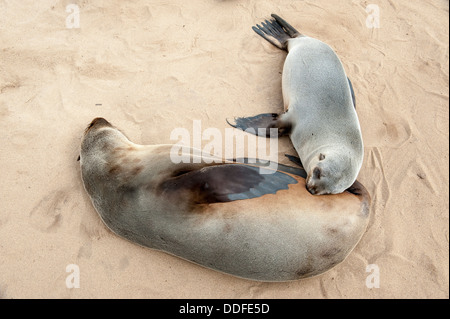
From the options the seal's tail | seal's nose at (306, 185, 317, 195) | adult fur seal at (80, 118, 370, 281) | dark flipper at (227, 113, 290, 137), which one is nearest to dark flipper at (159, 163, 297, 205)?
adult fur seal at (80, 118, 370, 281)

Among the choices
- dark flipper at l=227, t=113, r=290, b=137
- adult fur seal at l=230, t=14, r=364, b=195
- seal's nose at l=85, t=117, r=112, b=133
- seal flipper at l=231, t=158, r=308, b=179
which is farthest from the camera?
dark flipper at l=227, t=113, r=290, b=137

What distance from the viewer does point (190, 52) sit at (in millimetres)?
4668

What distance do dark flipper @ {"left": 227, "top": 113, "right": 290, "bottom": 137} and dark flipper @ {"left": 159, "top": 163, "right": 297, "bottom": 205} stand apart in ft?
3.28

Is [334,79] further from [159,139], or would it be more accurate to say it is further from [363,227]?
Answer: [159,139]

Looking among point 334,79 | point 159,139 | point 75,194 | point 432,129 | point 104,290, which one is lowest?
point 104,290

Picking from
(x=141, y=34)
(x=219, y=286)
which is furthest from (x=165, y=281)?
(x=141, y=34)

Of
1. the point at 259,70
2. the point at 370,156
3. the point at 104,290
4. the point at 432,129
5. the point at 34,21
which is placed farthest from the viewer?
the point at 34,21

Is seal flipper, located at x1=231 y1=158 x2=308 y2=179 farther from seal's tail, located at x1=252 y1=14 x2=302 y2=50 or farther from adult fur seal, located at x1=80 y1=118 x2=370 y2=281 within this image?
seal's tail, located at x1=252 y1=14 x2=302 y2=50

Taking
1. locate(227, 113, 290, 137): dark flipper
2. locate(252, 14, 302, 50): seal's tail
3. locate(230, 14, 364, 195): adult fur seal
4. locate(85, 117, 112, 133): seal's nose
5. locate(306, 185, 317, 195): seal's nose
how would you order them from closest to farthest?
locate(306, 185, 317, 195): seal's nose, locate(230, 14, 364, 195): adult fur seal, locate(85, 117, 112, 133): seal's nose, locate(227, 113, 290, 137): dark flipper, locate(252, 14, 302, 50): seal's tail

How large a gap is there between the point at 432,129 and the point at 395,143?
541 mm

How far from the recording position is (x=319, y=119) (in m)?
3.62

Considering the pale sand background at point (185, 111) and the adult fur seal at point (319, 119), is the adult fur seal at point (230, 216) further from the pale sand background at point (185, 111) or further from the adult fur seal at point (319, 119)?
the pale sand background at point (185, 111)

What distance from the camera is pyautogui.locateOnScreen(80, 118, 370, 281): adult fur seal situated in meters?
2.70

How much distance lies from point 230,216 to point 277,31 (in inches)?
127
